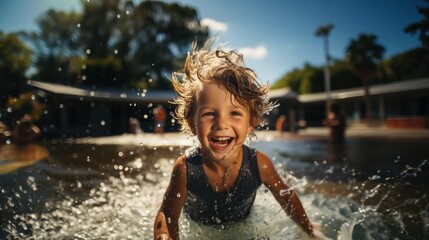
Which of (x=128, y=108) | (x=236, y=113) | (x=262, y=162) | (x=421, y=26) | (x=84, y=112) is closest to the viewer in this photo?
(x=236, y=113)

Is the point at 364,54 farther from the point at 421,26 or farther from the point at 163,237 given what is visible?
the point at 163,237

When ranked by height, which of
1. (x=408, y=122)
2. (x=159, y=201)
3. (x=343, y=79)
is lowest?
(x=408, y=122)

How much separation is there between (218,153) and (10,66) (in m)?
10.7

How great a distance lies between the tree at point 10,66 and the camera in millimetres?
8695

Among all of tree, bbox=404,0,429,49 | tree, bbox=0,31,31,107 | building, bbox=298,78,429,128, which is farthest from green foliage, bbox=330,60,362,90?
tree, bbox=0,31,31,107

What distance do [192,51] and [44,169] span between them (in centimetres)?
432

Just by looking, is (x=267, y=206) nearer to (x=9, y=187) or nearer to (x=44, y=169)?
(x=9, y=187)

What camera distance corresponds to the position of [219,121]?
72.4 inches

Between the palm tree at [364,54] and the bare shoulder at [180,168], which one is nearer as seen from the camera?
the bare shoulder at [180,168]

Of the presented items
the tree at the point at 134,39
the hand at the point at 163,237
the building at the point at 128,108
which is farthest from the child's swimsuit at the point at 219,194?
the tree at the point at 134,39

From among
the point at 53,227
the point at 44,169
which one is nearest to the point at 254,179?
the point at 53,227

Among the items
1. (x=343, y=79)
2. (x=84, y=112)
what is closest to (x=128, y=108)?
(x=84, y=112)

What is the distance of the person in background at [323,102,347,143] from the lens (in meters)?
9.12

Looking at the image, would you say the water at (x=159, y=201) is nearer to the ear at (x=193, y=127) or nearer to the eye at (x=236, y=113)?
the ear at (x=193, y=127)
